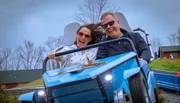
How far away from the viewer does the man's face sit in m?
3.64

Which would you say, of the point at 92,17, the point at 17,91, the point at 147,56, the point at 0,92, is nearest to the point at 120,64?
the point at 147,56

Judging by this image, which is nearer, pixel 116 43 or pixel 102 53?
pixel 116 43

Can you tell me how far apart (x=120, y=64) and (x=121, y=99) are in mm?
545

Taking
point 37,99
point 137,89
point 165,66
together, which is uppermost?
point 137,89

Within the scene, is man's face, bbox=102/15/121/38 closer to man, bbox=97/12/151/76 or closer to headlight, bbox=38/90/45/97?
man, bbox=97/12/151/76

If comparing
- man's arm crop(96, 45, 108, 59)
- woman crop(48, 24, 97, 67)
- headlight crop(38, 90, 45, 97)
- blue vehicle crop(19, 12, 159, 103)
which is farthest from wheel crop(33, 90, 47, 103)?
man's arm crop(96, 45, 108, 59)

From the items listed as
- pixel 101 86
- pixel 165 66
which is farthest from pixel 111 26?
pixel 165 66

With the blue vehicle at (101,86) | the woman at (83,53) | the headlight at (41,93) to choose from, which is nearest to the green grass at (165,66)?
the woman at (83,53)

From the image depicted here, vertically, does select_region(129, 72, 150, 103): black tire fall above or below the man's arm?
below

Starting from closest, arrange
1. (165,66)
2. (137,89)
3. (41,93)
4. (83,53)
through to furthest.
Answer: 1. (137,89)
2. (41,93)
3. (83,53)
4. (165,66)

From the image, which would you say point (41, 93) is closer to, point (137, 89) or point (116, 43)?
point (116, 43)

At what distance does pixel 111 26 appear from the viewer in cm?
368

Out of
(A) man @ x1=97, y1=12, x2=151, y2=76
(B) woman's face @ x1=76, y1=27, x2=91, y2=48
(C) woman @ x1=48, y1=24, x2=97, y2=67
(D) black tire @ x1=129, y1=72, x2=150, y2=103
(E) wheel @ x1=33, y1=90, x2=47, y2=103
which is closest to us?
(D) black tire @ x1=129, y1=72, x2=150, y2=103

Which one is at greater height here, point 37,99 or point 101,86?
Result: point 101,86
